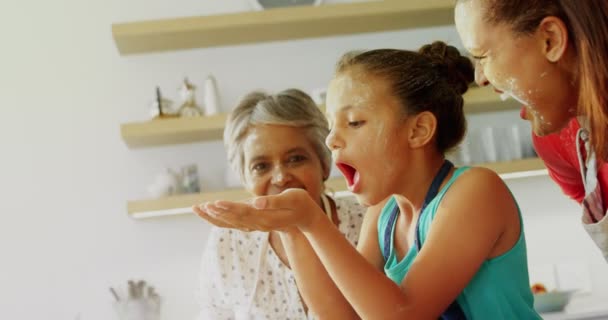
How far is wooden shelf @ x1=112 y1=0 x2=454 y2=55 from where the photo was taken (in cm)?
367

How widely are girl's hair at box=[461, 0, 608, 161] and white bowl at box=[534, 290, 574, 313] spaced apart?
7.28 ft

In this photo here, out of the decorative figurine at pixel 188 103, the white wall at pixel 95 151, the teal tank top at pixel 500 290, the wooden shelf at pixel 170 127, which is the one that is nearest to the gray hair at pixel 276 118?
the teal tank top at pixel 500 290

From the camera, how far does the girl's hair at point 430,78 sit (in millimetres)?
1356

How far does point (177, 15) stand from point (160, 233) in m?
1.04

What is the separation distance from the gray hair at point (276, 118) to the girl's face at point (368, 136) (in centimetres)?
78

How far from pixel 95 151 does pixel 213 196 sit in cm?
69

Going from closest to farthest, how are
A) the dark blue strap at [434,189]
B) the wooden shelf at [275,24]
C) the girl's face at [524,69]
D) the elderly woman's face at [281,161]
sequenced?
1. the girl's face at [524,69]
2. the dark blue strap at [434,189]
3. the elderly woman's face at [281,161]
4. the wooden shelf at [275,24]

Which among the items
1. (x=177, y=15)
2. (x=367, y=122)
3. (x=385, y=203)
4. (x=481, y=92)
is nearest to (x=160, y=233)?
(x=177, y=15)

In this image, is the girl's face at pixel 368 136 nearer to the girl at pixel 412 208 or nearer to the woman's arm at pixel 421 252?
the girl at pixel 412 208

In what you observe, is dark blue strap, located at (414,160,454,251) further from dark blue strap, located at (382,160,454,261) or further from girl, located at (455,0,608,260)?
girl, located at (455,0,608,260)

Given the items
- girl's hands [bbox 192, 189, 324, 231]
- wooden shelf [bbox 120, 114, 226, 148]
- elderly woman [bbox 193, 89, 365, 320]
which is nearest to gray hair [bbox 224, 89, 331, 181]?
elderly woman [bbox 193, 89, 365, 320]

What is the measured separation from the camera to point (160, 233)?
3867mm

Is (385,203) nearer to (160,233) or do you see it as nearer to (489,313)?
(489,313)

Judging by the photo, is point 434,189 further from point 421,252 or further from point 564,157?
point 564,157
